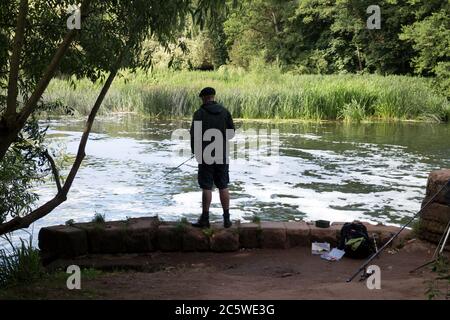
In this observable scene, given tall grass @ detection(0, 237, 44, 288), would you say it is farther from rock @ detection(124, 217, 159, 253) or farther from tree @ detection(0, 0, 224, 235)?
rock @ detection(124, 217, 159, 253)

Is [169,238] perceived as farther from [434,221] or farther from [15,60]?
[15,60]

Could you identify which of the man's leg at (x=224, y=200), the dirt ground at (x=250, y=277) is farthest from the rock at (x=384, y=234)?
the man's leg at (x=224, y=200)

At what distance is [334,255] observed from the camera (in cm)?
650

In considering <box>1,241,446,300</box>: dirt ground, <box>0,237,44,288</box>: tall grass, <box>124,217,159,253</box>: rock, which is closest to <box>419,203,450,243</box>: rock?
<box>1,241,446,300</box>: dirt ground

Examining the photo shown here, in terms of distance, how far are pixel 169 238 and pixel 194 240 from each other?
0.95 ft

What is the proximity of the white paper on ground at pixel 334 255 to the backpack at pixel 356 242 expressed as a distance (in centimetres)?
7

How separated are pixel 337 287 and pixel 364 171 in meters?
8.36

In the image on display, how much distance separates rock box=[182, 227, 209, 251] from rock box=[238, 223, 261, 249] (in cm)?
42

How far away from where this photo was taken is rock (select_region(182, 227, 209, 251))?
272 inches

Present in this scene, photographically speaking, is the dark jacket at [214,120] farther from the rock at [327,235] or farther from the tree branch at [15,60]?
the tree branch at [15,60]

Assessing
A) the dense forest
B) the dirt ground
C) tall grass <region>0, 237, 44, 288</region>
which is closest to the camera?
the dirt ground

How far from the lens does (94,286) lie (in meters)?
5.23
